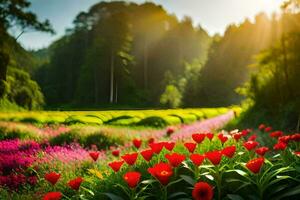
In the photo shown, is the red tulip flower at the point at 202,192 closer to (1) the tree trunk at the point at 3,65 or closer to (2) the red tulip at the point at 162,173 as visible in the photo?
(2) the red tulip at the point at 162,173

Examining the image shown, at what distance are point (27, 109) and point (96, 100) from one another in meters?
18.5

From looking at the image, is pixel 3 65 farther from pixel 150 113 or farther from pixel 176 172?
pixel 176 172

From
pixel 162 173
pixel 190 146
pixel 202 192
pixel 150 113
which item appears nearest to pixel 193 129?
pixel 150 113

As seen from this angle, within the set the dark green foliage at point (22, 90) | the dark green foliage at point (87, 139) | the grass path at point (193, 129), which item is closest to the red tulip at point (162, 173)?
the grass path at point (193, 129)

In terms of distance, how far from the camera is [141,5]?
50969 millimetres

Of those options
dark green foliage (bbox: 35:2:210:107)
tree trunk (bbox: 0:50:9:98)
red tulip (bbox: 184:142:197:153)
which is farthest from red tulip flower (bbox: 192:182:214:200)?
dark green foliage (bbox: 35:2:210:107)

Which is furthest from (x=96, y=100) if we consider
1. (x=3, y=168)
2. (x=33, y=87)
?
(x=3, y=168)

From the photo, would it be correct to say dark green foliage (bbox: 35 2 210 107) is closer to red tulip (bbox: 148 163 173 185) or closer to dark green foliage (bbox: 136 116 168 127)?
dark green foliage (bbox: 136 116 168 127)

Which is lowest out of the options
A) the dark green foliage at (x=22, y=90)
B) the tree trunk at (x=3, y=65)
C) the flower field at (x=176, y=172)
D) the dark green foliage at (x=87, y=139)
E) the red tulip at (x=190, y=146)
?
the dark green foliage at (x=87, y=139)

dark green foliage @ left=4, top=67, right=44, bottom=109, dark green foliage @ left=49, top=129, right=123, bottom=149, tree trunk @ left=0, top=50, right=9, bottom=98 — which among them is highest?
tree trunk @ left=0, top=50, right=9, bottom=98

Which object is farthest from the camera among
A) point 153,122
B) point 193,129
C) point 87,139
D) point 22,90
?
point 22,90

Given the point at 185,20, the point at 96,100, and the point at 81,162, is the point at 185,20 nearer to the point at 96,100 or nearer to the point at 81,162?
the point at 96,100

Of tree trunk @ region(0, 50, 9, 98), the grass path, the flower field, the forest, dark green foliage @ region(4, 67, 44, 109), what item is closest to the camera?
the flower field

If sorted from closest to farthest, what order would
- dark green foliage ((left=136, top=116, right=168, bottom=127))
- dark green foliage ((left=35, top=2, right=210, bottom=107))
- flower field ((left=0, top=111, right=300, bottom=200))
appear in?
1. flower field ((left=0, top=111, right=300, bottom=200))
2. dark green foliage ((left=136, top=116, right=168, bottom=127))
3. dark green foliage ((left=35, top=2, right=210, bottom=107))
